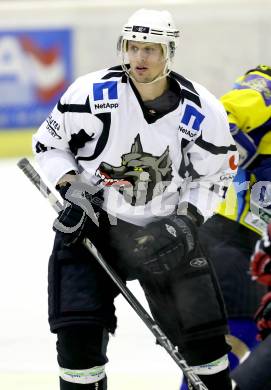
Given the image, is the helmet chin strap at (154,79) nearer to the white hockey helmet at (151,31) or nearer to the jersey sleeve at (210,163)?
the white hockey helmet at (151,31)

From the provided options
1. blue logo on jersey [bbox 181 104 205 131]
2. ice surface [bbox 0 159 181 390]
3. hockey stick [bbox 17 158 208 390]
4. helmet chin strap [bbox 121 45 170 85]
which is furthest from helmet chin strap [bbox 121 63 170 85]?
ice surface [bbox 0 159 181 390]

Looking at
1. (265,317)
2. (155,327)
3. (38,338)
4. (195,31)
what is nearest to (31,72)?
(195,31)

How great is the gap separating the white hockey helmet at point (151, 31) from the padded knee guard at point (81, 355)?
0.84 meters

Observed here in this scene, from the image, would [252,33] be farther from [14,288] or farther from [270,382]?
[270,382]

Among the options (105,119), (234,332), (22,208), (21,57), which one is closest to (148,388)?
(234,332)

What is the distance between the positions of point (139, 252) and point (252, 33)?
7.08 m

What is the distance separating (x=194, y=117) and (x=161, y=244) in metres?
0.40

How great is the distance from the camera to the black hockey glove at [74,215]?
304 cm

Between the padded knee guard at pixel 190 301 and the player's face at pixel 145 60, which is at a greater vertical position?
the player's face at pixel 145 60

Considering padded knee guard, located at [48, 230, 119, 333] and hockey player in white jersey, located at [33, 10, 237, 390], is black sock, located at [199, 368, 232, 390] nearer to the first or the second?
hockey player in white jersey, located at [33, 10, 237, 390]

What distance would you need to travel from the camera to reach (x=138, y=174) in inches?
124

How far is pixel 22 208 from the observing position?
7.45 metres

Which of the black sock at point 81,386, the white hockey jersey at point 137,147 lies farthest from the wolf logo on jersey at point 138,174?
the black sock at point 81,386

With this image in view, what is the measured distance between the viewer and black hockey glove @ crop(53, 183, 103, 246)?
3.04 m
